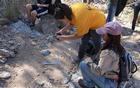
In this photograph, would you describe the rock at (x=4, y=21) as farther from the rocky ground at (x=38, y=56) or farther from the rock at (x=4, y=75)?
the rock at (x=4, y=75)

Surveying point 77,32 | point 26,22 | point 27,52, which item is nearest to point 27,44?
point 27,52

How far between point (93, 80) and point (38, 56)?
1155 millimetres

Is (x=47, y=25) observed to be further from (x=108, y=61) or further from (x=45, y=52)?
(x=108, y=61)

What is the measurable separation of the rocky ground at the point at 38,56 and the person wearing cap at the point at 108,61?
0.55 m

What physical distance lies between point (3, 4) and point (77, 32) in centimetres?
218

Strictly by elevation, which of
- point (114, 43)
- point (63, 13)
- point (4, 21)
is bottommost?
point (4, 21)

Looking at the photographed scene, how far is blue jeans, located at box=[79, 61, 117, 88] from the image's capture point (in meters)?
3.67

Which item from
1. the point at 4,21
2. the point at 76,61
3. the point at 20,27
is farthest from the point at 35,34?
the point at 76,61

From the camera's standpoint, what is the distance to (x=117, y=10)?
19.9ft

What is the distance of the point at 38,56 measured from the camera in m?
4.79

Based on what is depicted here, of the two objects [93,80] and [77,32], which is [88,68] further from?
[77,32]

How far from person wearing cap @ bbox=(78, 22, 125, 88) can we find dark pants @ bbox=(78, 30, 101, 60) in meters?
0.66

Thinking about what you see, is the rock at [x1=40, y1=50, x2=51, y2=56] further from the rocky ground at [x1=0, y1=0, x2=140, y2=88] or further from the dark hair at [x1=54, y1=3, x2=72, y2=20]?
the dark hair at [x1=54, y1=3, x2=72, y2=20]

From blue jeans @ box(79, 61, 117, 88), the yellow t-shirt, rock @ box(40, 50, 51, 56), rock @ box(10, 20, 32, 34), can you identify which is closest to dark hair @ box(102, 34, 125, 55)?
blue jeans @ box(79, 61, 117, 88)
